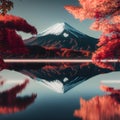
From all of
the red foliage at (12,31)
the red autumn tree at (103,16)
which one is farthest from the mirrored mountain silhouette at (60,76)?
the red foliage at (12,31)

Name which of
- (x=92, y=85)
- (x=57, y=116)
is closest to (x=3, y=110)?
(x=57, y=116)

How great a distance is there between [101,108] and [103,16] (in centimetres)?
492

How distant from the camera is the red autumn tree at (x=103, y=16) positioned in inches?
425

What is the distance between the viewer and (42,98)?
8.93 m

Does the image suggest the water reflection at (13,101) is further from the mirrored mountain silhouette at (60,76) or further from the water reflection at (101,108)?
the mirrored mountain silhouette at (60,76)

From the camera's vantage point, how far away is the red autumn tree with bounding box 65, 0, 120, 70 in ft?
35.4

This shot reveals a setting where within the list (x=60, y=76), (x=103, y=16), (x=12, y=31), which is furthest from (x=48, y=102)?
(x=12, y=31)

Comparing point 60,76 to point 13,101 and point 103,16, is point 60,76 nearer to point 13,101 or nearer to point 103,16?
point 103,16

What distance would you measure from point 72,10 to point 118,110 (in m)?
5.35

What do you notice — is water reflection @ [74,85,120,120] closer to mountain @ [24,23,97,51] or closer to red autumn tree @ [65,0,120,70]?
red autumn tree @ [65,0,120,70]

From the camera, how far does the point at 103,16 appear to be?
1168 cm

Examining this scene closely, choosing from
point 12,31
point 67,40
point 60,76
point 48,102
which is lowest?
point 48,102

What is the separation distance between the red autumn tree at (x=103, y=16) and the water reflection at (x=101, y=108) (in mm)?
2678

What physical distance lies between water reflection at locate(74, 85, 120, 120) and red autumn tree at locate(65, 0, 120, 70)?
268 centimetres
